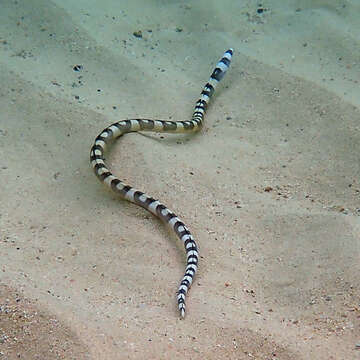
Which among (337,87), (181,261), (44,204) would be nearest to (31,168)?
(44,204)

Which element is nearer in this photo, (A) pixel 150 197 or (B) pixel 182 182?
(A) pixel 150 197

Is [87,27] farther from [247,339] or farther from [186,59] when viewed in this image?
[247,339]

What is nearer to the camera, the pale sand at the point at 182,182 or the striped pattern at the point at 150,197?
the pale sand at the point at 182,182

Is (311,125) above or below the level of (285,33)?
below

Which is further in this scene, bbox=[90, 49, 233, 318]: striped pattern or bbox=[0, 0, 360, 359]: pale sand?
bbox=[90, 49, 233, 318]: striped pattern
